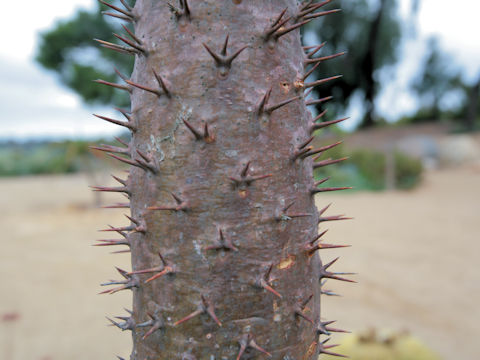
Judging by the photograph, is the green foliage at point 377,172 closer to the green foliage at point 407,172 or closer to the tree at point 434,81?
the green foliage at point 407,172

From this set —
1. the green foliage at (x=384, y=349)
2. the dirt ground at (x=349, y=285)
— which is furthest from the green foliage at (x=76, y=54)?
the green foliage at (x=384, y=349)

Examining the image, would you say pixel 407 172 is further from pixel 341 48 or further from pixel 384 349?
pixel 384 349

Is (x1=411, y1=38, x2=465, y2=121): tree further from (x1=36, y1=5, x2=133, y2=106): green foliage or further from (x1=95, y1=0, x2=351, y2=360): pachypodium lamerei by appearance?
(x1=95, y1=0, x2=351, y2=360): pachypodium lamerei

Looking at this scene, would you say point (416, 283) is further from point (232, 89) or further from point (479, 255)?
point (232, 89)

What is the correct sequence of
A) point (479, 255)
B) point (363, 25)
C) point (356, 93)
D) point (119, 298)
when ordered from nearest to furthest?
point (119, 298)
point (479, 255)
point (363, 25)
point (356, 93)

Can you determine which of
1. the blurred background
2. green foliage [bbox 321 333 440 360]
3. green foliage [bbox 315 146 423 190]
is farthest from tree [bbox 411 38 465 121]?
green foliage [bbox 321 333 440 360]

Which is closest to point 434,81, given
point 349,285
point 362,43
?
point 362,43

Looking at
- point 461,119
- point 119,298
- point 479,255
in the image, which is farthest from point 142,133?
point 461,119
